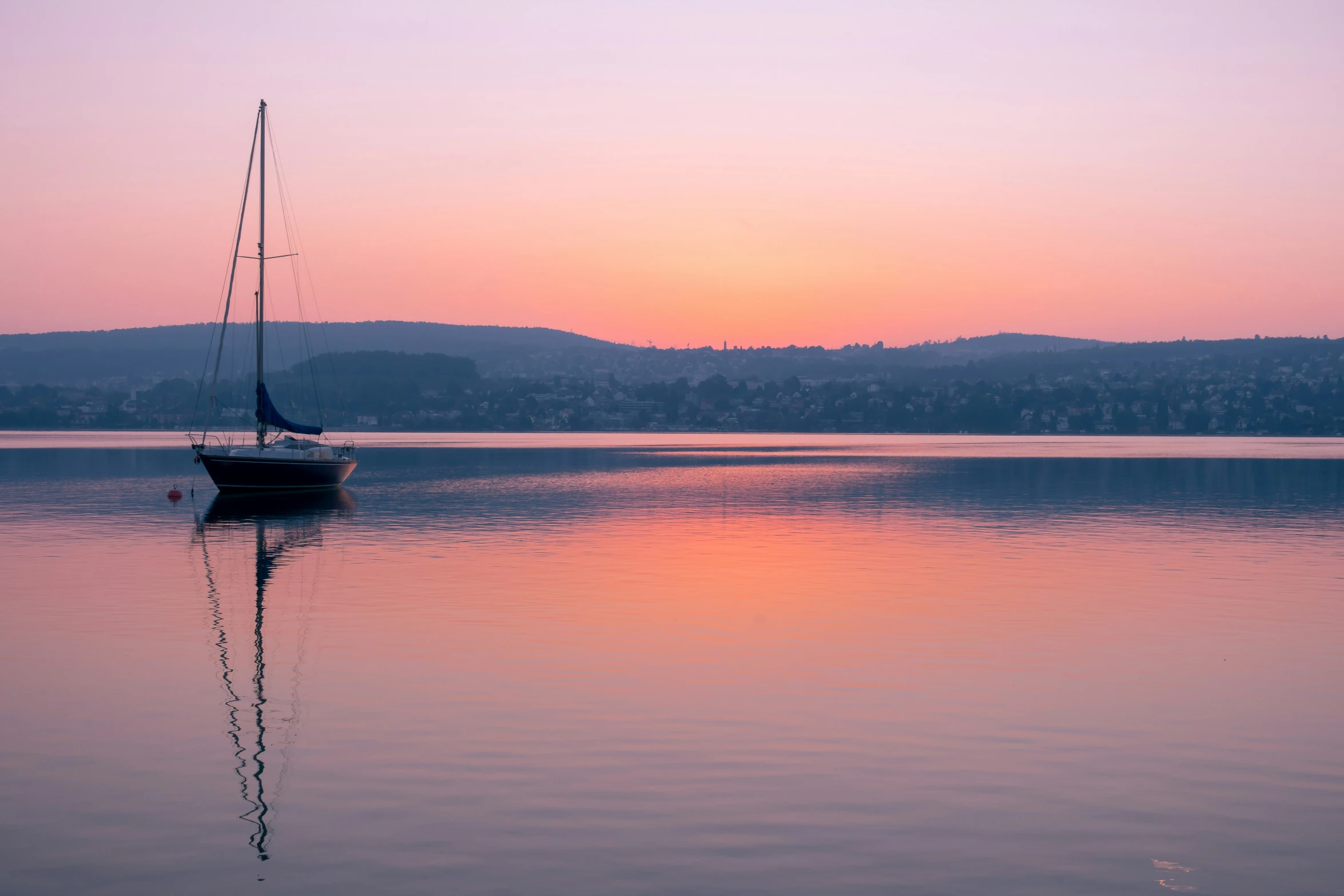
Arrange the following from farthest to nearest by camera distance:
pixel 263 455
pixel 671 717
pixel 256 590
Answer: pixel 263 455
pixel 256 590
pixel 671 717

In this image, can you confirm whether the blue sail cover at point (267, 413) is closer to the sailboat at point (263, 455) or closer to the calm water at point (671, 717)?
the sailboat at point (263, 455)

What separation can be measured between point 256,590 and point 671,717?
53.1 feet

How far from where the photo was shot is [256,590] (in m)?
29.3

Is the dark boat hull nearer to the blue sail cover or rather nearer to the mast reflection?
the mast reflection

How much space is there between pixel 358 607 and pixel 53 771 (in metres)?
12.7

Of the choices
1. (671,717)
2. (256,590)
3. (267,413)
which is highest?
(267,413)

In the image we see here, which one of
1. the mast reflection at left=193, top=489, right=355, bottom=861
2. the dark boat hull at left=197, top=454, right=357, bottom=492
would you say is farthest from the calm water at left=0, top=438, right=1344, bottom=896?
the dark boat hull at left=197, top=454, right=357, bottom=492

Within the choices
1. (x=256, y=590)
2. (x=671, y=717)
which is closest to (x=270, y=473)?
(x=256, y=590)

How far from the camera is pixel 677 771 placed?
13.8 m

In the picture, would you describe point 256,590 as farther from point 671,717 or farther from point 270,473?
point 270,473

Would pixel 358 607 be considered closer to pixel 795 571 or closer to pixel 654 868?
pixel 795 571

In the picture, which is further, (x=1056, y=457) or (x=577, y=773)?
(x=1056, y=457)

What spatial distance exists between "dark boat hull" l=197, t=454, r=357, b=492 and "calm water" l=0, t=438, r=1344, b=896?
73.7 ft

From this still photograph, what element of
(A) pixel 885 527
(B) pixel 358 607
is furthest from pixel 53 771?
(A) pixel 885 527
